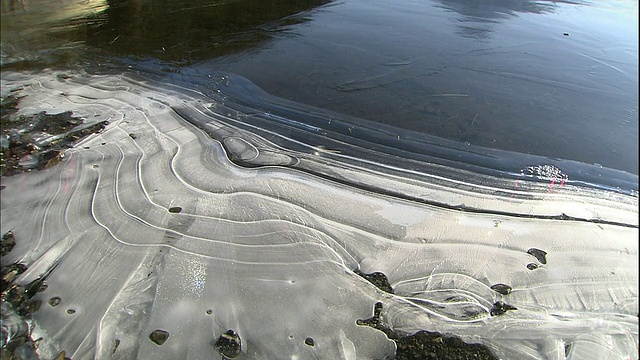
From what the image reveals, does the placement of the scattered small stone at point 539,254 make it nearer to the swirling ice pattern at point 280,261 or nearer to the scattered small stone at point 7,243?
the swirling ice pattern at point 280,261

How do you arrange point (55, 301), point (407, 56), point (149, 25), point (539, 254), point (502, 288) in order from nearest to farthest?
1. point (55, 301)
2. point (502, 288)
3. point (539, 254)
4. point (407, 56)
5. point (149, 25)

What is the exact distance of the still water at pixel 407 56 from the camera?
2979mm

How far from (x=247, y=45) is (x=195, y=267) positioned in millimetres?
2724

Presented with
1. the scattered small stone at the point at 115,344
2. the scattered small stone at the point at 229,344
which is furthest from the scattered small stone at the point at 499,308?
the scattered small stone at the point at 115,344

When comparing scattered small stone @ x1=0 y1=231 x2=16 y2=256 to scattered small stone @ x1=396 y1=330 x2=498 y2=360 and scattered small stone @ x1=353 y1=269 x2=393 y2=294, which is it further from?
scattered small stone @ x1=396 y1=330 x2=498 y2=360

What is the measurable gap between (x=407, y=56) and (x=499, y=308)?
2.63m

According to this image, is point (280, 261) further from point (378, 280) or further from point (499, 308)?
point (499, 308)

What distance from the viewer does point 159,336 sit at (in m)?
1.56

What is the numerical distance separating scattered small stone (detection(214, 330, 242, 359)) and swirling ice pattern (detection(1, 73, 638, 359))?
0.03 m

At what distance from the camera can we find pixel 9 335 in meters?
1.52

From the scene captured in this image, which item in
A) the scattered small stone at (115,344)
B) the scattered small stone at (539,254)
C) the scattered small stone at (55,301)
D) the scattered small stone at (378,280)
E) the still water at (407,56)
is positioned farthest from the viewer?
the still water at (407,56)

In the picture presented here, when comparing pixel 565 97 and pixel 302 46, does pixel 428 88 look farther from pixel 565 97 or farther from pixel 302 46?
pixel 302 46

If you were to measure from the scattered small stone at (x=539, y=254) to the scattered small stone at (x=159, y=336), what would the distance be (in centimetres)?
164

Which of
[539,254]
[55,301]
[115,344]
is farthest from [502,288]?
[55,301]
